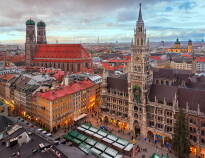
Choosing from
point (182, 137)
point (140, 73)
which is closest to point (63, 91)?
point (140, 73)

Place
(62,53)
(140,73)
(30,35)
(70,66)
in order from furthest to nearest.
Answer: (30,35), (62,53), (70,66), (140,73)

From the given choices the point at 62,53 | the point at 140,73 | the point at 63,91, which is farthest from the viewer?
the point at 62,53

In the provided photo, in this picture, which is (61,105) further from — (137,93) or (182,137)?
(182,137)

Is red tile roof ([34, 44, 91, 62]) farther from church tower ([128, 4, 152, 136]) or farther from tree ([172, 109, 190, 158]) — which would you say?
tree ([172, 109, 190, 158])

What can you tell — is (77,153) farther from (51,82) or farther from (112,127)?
(51,82)

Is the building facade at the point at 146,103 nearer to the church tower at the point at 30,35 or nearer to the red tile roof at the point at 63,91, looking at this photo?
the red tile roof at the point at 63,91

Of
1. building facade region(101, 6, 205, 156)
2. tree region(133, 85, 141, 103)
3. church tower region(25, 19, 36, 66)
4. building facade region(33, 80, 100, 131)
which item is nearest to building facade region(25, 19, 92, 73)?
church tower region(25, 19, 36, 66)
